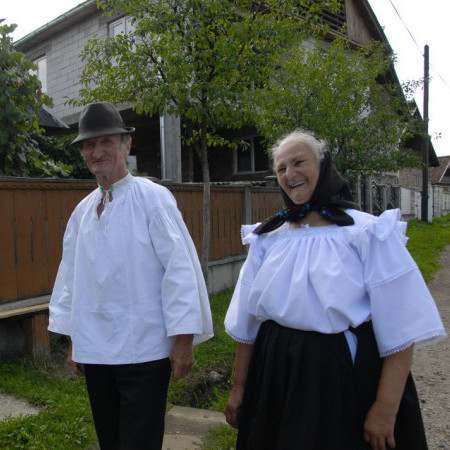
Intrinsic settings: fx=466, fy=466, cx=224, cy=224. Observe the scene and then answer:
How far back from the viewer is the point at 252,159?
14.2 m

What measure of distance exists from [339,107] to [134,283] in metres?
5.92

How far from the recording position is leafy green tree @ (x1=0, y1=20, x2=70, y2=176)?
15.5 feet

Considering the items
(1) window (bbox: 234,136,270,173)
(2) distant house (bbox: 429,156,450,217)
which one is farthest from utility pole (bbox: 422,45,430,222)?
(1) window (bbox: 234,136,270,173)

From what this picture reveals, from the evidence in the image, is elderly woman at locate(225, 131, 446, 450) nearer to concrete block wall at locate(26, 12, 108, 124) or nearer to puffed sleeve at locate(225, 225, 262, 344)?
puffed sleeve at locate(225, 225, 262, 344)

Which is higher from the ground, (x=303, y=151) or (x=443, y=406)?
(x=303, y=151)

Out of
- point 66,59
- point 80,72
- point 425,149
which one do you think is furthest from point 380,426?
point 425,149

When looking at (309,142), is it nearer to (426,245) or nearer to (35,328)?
(35,328)

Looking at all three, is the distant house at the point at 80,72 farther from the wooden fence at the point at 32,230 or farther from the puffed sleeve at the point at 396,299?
the puffed sleeve at the point at 396,299

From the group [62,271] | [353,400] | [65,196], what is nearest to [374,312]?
[353,400]

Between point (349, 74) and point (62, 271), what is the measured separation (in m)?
6.15

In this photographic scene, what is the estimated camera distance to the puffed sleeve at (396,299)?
62.7 inches

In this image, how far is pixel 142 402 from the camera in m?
2.01

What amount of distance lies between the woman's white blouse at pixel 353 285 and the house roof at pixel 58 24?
12.5 m

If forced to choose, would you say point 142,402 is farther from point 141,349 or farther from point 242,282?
point 242,282
